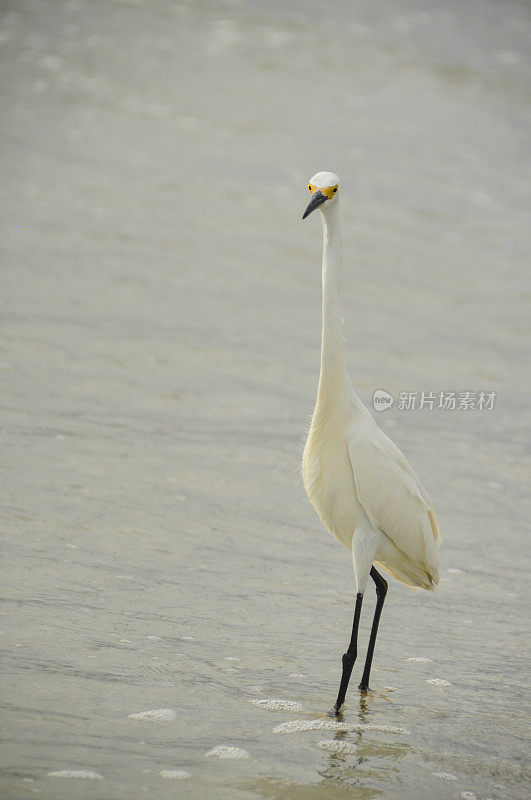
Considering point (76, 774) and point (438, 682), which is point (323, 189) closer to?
point (438, 682)

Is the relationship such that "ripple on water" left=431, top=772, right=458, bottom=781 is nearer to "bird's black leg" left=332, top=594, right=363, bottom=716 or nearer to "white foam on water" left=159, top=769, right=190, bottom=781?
"bird's black leg" left=332, top=594, right=363, bottom=716

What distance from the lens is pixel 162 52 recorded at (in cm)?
1432

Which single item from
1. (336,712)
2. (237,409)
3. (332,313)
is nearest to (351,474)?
(332,313)

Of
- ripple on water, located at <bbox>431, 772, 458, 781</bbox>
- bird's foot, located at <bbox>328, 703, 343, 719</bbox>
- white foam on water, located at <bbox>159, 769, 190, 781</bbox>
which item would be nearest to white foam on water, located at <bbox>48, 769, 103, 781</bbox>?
white foam on water, located at <bbox>159, 769, 190, 781</bbox>

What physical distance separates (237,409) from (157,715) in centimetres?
312

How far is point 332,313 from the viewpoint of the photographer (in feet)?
11.1

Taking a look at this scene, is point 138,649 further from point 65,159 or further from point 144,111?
point 144,111

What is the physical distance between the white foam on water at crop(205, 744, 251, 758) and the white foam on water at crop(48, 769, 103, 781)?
350 mm

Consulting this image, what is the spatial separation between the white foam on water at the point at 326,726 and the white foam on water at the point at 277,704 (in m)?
0.07

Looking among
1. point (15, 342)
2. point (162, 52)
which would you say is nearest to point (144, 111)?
point (162, 52)

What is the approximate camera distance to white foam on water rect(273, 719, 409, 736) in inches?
127

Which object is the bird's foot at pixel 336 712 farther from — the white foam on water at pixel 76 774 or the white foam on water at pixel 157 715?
the white foam on water at pixel 76 774

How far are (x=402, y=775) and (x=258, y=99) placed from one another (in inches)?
438

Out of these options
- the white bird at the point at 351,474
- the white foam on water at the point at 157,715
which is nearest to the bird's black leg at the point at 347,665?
the white bird at the point at 351,474
